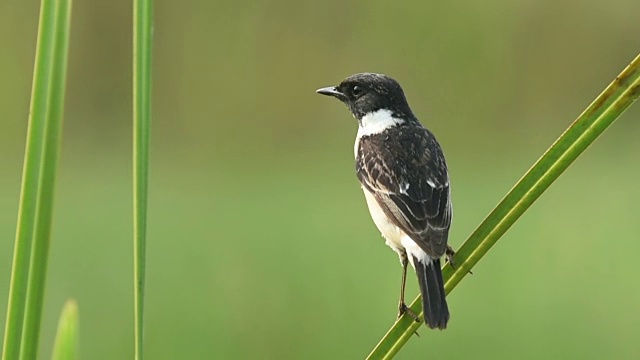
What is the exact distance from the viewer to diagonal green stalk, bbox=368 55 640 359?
1.98 meters

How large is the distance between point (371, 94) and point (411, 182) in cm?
67

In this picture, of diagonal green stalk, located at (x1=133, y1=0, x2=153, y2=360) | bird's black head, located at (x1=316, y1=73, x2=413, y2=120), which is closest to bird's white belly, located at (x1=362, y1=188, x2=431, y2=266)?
bird's black head, located at (x1=316, y1=73, x2=413, y2=120)

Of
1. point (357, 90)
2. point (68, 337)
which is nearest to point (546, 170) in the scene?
point (68, 337)

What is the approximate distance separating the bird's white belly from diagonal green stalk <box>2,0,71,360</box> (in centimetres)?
148

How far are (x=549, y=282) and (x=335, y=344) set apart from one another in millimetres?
Result: 2137

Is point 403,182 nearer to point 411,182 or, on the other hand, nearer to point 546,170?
point 411,182

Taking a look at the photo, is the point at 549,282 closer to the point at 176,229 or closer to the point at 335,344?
the point at 335,344

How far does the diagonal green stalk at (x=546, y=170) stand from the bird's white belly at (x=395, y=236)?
63cm

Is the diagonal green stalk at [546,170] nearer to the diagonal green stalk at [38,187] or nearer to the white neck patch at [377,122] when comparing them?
the diagonal green stalk at [38,187]

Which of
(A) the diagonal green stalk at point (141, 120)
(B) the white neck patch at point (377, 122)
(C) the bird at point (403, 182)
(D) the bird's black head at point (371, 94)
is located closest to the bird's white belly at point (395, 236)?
(C) the bird at point (403, 182)

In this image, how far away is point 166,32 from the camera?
13641 mm

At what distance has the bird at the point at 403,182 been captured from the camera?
296 cm

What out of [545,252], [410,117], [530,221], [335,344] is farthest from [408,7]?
[410,117]

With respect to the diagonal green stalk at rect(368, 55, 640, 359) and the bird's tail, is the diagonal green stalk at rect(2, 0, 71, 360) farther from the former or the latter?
the bird's tail
